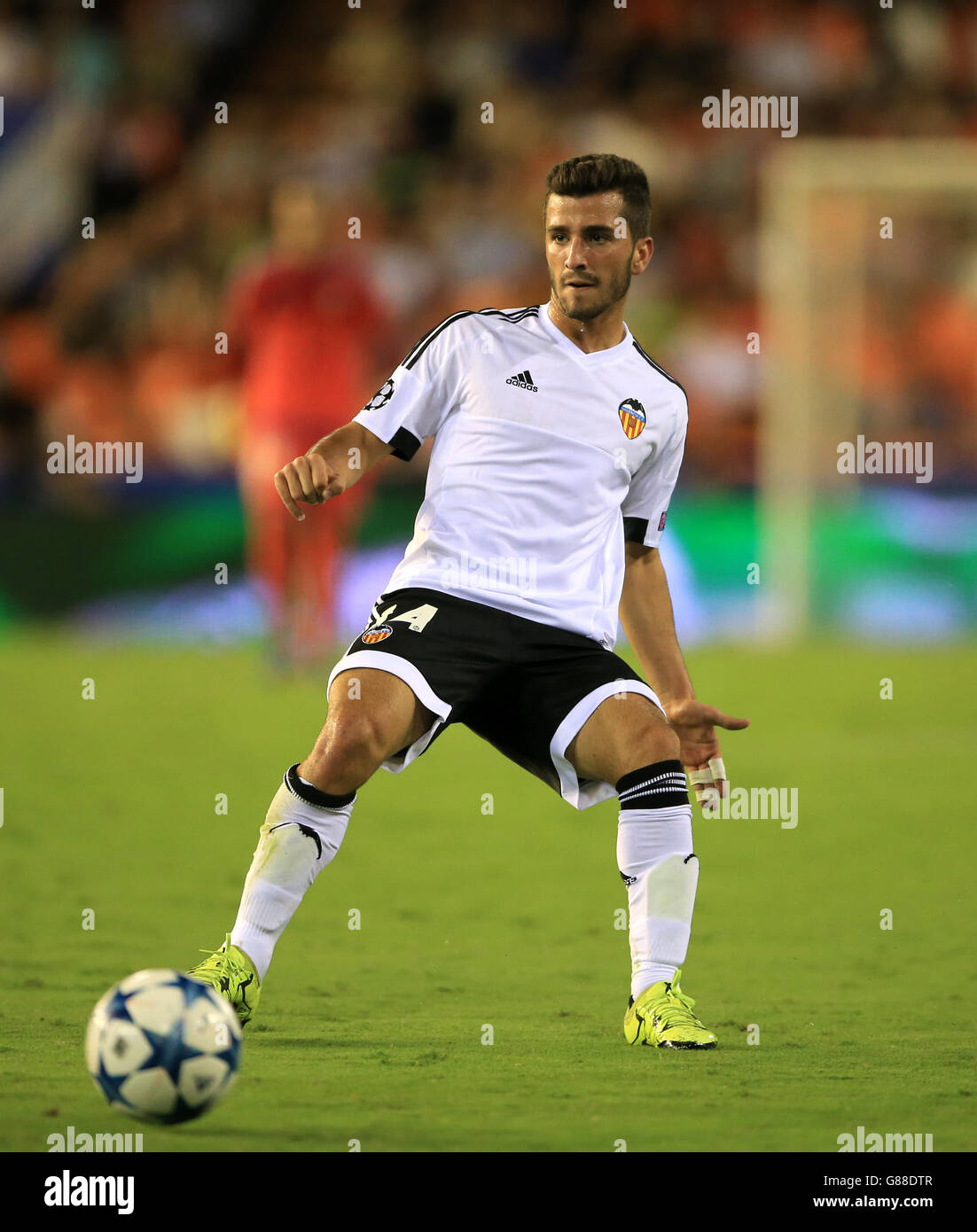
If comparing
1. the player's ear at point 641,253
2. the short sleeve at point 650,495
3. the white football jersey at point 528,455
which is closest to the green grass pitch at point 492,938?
the white football jersey at point 528,455

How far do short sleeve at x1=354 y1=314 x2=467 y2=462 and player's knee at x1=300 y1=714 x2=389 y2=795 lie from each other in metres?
0.66

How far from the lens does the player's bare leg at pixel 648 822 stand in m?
4.46

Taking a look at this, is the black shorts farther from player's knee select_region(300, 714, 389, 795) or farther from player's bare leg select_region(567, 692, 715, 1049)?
player's knee select_region(300, 714, 389, 795)

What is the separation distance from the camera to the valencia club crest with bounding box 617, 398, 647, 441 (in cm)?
477

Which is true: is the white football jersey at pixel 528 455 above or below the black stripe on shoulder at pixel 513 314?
below

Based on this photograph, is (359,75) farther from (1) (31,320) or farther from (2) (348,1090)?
(2) (348,1090)

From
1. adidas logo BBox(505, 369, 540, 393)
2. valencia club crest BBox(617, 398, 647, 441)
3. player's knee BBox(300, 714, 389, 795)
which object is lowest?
player's knee BBox(300, 714, 389, 795)

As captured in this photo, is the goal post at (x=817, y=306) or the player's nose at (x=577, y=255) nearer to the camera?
the player's nose at (x=577, y=255)

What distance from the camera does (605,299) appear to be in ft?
15.4

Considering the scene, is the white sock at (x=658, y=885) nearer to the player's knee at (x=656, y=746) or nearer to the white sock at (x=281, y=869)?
the player's knee at (x=656, y=746)

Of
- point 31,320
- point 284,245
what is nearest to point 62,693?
point 284,245

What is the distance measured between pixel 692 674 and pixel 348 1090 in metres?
8.07

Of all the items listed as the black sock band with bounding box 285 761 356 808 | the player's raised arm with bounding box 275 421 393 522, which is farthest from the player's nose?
the black sock band with bounding box 285 761 356 808

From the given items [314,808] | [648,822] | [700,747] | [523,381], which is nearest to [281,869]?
[314,808]
